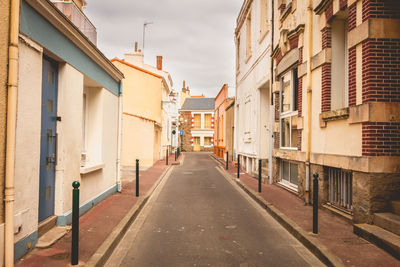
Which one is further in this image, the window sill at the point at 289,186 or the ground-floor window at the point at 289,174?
the ground-floor window at the point at 289,174

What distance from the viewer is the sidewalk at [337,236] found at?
4184mm

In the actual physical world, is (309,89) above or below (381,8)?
below

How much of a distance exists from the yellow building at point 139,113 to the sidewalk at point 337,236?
38.4ft

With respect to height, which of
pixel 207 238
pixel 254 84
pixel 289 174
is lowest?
pixel 207 238

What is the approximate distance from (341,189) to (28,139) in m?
5.84

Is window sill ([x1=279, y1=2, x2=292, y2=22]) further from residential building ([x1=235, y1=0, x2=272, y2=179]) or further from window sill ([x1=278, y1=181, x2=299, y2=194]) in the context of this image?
window sill ([x1=278, y1=181, x2=299, y2=194])

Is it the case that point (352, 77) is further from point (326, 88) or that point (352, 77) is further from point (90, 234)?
point (90, 234)

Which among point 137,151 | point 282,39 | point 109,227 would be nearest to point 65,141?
point 109,227

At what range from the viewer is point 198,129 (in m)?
48.2

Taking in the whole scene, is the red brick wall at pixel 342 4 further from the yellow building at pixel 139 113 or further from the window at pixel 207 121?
the window at pixel 207 121

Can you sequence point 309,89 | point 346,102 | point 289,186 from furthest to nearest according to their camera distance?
point 289,186 → point 309,89 → point 346,102

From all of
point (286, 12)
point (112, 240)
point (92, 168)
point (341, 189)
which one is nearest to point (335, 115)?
point (341, 189)

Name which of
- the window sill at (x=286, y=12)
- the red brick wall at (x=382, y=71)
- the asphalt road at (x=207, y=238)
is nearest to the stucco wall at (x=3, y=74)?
the asphalt road at (x=207, y=238)

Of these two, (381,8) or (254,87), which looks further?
(254,87)
